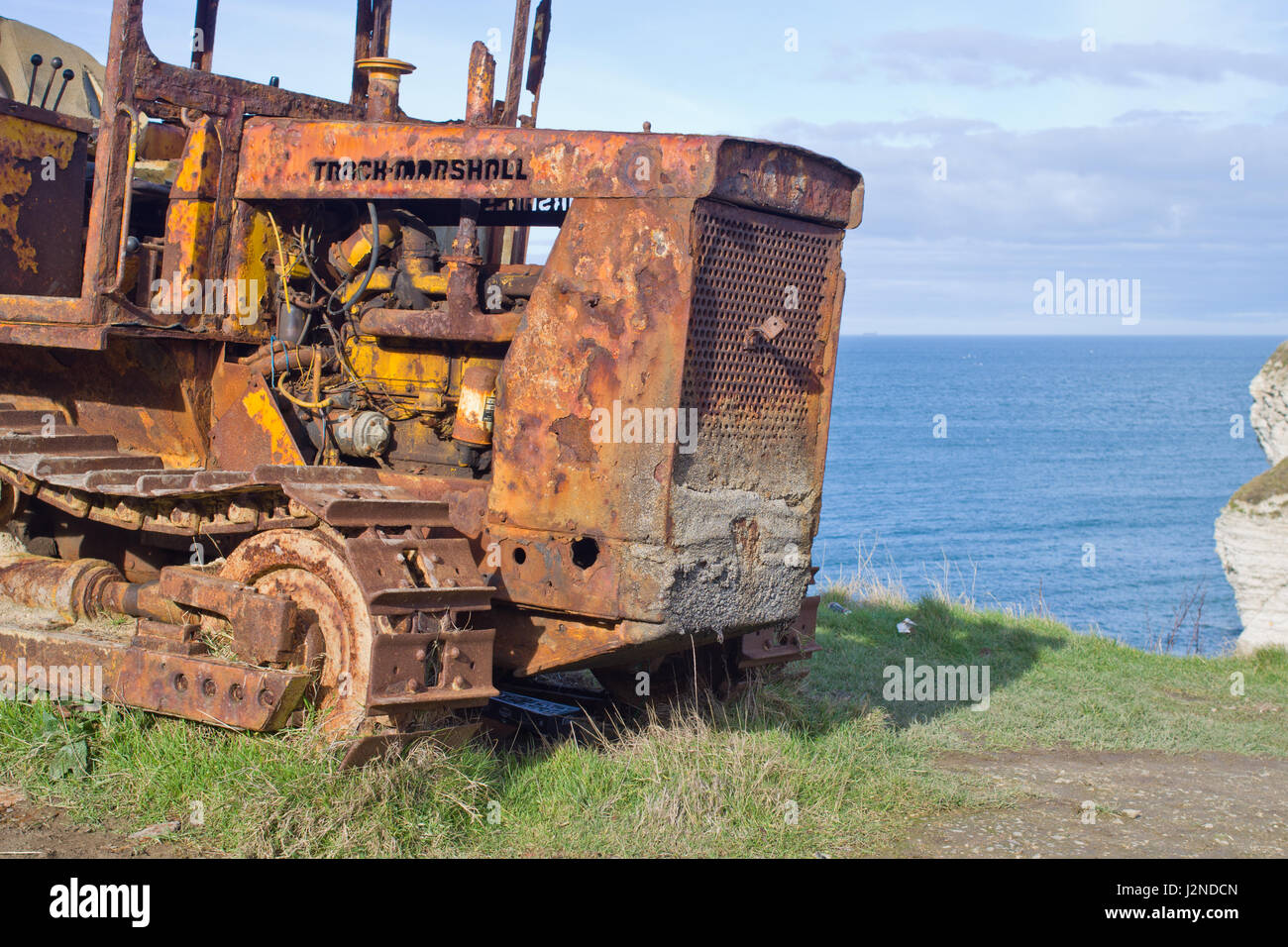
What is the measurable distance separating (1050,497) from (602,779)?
3595 centimetres

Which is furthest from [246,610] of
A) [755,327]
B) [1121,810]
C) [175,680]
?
[1121,810]

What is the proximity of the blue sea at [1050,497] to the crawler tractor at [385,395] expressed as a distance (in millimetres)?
7859

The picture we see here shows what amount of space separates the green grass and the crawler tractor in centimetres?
A: 21

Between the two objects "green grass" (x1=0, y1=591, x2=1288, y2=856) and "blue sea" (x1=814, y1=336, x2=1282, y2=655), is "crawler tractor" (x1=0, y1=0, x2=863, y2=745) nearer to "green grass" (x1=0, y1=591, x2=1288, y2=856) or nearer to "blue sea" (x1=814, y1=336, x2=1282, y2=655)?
"green grass" (x1=0, y1=591, x2=1288, y2=856)

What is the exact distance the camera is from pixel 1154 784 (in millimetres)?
6574

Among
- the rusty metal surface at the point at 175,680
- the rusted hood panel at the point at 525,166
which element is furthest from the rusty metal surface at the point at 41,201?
the rusty metal surface at the point at 175,680

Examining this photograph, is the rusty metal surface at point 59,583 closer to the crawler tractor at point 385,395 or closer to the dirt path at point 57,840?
the crawler tractor at point 385,395

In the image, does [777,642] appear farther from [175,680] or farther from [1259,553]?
[1259,553]

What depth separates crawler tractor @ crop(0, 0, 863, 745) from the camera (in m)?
4.93

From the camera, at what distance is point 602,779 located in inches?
215

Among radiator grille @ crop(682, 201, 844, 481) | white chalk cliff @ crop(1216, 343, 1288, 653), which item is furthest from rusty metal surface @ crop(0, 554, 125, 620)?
white chalk cliff @ crop(1216, 343, 1288, 653)

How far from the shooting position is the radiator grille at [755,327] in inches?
202
